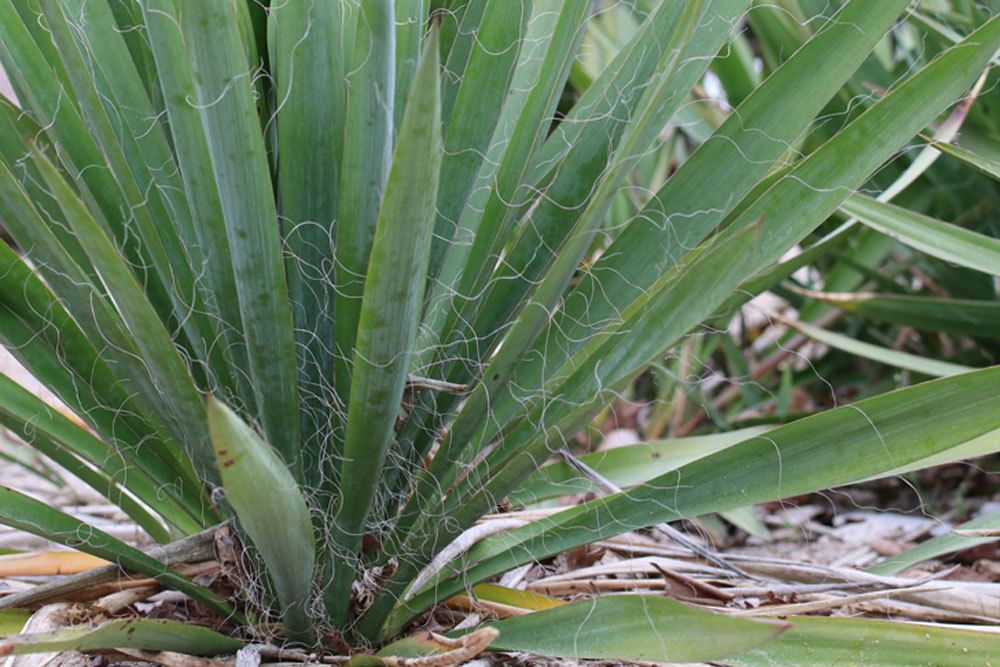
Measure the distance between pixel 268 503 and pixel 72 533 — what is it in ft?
0.96

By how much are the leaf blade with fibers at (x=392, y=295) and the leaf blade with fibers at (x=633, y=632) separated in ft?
0.56

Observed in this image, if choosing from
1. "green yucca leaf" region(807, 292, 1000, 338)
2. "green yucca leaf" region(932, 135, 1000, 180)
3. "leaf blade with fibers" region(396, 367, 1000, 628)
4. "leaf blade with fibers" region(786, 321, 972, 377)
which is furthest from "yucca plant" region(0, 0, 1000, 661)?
"green yucca leaf" region(807, 292, 1000, 338)

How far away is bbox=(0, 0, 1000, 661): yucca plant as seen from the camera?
708 mm

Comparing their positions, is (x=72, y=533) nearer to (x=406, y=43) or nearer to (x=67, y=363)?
(x=67, y=363)

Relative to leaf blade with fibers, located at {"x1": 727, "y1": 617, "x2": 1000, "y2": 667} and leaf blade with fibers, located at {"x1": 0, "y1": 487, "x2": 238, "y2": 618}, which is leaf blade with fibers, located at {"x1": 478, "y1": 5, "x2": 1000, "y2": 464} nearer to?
leaf blade with fibers, located at {"x1": 727, "y1": 617, "x2": 1000, "y2": 667}

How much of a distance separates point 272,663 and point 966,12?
66.2 inches

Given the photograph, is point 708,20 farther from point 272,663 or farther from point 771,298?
point 771,298

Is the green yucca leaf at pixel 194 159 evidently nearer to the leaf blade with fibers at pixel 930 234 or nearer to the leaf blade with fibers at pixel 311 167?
the leaf blade with fibers at pixel 311 167

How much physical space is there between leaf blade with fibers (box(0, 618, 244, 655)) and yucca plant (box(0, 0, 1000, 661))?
0.02 meters

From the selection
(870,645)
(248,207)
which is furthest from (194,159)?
(870,645)

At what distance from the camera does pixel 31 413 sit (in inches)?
36.4

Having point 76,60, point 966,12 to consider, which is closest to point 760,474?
point 76,60

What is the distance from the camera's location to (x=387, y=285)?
64 cm

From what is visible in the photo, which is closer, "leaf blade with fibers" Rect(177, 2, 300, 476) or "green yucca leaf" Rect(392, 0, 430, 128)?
"leaf blade with fibers" Rect(177, 2, 300, 476)
